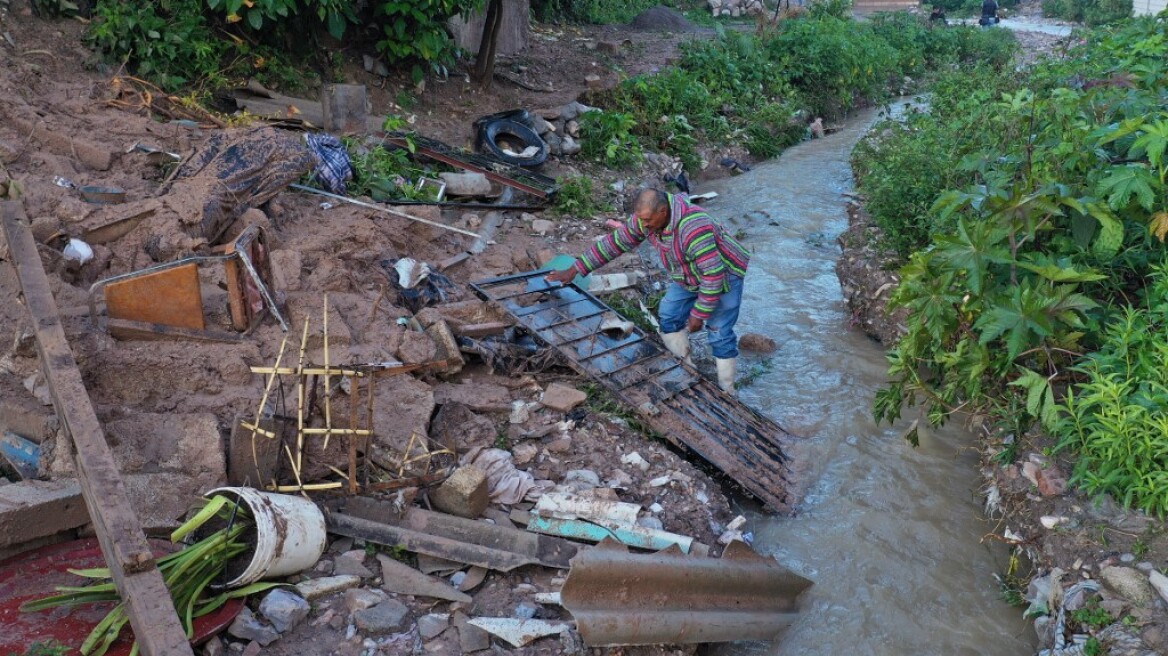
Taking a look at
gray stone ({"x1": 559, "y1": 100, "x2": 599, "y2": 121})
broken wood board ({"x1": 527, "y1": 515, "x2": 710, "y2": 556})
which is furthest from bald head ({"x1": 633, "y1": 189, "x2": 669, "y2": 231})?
gray stone ({"x1": 559, "y1": 100, "x2": 599, "y2": 121})

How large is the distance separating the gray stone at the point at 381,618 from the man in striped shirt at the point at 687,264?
2.87 meters

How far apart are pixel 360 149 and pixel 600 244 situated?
3373mm

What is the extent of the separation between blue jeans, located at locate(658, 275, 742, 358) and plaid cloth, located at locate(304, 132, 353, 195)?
2.97 meters

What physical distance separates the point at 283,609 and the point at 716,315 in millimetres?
3465

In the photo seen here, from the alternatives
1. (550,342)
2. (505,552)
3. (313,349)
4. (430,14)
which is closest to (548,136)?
(430,14)

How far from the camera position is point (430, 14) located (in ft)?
30.8

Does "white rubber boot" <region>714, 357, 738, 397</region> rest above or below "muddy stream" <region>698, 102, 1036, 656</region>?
above

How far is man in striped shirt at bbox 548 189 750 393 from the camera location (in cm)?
545

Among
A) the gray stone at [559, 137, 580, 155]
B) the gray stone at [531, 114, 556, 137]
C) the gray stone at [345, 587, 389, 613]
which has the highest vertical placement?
the gray stone at [531, 114, 556, 137]

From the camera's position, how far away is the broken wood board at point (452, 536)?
3.89 meters

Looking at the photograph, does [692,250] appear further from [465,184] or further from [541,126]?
[541,126]

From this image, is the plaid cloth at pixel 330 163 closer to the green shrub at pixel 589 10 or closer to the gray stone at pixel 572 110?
the gray stone at pixel 572 110

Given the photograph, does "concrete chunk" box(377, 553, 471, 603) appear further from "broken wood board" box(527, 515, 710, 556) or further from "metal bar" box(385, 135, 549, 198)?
"metal bar" box(385, 135, 549, 198)

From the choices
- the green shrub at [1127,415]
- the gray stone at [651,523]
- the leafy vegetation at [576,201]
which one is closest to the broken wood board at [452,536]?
the gray stone at [651,523]
